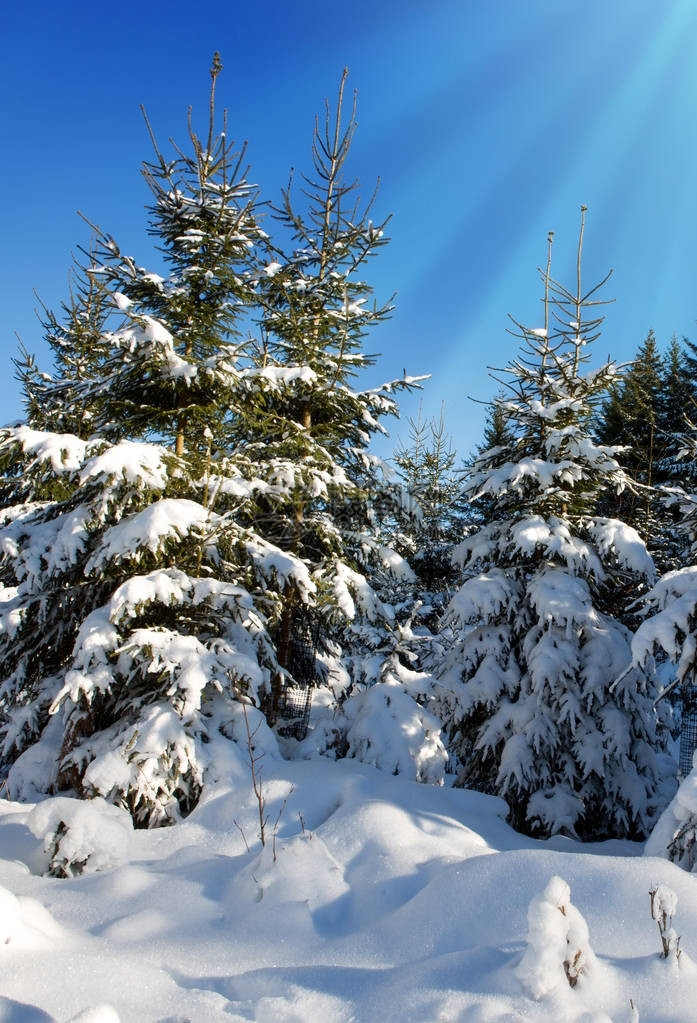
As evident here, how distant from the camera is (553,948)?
8.38ft

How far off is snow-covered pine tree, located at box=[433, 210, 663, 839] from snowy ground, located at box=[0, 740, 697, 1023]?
3.45 meters

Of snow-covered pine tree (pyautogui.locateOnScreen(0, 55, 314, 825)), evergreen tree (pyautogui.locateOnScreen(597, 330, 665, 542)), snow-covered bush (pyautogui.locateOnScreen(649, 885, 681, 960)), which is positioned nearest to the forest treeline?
snow-covered pine tree (pyautogui.locateOnScreen(0, 55, 314, 825))

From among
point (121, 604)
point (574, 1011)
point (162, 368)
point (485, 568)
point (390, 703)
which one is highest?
point (162, 368)

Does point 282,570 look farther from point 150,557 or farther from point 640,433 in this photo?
point 640,433

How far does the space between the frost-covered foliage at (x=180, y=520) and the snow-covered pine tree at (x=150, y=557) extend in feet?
0.09

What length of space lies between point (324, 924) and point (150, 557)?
466cm

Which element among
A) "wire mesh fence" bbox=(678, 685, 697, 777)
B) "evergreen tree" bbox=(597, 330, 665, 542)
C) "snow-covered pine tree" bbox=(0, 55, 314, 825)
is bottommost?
"wire mesh fence" bbox=(678, 685, 697, 777)

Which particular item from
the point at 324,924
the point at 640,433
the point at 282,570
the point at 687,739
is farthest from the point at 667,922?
the point at 640,433

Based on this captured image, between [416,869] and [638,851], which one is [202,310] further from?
[638,851]

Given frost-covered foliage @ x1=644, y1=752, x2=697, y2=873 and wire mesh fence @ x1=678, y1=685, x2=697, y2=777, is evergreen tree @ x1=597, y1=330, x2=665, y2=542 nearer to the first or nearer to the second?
wire mesh fence @ x1=678, y1=685, x2=697, y2=777

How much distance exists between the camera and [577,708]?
856 cm

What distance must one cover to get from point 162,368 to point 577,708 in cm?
711

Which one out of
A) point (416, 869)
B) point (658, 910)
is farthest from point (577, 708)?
point (658, 910)

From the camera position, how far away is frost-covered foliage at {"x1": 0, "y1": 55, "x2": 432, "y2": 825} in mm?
6188
